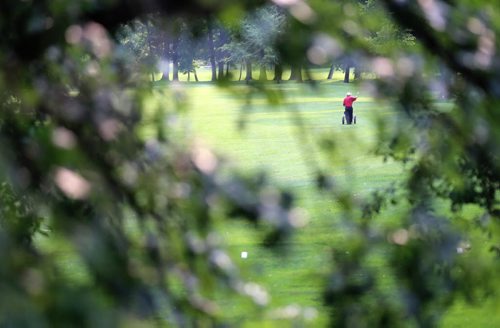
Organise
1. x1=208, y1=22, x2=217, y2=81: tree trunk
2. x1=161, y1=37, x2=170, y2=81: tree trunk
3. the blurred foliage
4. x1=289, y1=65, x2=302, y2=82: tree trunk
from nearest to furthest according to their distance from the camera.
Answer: the blurred foliage, x1=289, y1=65, x2=302, y2=82: tree trunk, x1=208, y1=22, x2=217, y2=81: tree trunk, x1=161, y1=37, x2=170, y2=81: tree trunk

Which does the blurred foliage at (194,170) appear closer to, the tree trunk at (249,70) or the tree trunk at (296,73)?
the tree trunk at (296,73)

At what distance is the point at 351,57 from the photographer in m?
1.61

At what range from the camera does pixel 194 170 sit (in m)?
1.41

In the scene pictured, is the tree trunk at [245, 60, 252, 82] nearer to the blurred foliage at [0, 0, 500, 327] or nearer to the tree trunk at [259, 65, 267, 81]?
the tree trunk at [259, 65, 267, 81]

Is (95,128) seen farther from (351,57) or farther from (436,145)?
(436,145)

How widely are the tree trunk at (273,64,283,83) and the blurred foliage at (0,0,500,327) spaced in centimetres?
7

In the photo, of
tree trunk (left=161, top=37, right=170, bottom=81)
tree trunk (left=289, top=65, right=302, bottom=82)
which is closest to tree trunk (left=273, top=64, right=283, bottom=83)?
tree trunk (left=289, top=65, right=302, bottom=82)

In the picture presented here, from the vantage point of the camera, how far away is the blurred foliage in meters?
1.08

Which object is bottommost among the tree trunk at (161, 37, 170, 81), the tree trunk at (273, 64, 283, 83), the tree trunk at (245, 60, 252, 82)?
the tree trunk at (161, 37, 170, 81)

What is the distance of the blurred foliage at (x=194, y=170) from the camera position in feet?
3.54

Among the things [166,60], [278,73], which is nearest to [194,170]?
[278,73]

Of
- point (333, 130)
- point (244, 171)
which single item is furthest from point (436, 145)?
point (244, 171)

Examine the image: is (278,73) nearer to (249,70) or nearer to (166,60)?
(249,70)

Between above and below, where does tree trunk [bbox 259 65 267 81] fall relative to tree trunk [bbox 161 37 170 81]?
above
